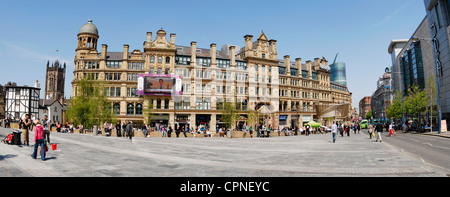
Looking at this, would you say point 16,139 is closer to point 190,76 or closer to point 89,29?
point 190,76

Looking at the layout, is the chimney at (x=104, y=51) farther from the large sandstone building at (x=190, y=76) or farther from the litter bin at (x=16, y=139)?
the litter bin at (x=16, y=139)

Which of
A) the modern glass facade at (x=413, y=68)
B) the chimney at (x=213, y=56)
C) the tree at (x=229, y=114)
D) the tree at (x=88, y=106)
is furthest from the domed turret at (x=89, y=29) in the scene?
the modern glass facade at (x=413, y=68)

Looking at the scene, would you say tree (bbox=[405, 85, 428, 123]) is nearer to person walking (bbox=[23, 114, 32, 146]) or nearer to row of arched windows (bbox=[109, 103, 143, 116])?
row of arched windows (bbox=[109, 103, 143, 116])

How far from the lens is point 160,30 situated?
183ft

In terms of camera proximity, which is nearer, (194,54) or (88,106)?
(88,106)

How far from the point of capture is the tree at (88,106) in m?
Answer: 38.2

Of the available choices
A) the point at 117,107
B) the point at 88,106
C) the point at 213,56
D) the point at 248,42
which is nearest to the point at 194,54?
the point at 213,56

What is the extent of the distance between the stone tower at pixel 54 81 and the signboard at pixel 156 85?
3544 inches

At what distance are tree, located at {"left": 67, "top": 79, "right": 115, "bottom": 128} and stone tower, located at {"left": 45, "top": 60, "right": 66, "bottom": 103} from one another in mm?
98312

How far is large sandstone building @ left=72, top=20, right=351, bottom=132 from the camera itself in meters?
55.6

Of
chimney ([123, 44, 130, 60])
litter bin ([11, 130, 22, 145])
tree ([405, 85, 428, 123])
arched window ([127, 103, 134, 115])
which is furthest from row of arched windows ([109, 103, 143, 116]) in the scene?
tree ([405, 85, 428, 123])

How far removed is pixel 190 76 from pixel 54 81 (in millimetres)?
99792

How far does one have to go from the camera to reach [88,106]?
38.2m

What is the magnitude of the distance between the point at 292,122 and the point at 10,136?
2427 inches
